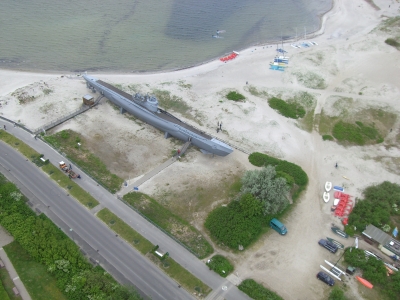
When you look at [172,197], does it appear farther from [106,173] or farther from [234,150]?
[234,150]

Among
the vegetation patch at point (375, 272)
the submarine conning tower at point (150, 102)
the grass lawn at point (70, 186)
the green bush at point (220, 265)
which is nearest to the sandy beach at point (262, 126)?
the green bush at point (220, 265)

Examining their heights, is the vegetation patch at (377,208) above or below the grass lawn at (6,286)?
above

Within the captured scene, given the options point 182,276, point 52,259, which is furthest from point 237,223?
point 52,259

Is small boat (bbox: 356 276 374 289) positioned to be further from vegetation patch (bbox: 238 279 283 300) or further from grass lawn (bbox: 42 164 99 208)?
grass lawn (bbox: 42 164 99 208)

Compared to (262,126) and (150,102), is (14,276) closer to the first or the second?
(150,102)

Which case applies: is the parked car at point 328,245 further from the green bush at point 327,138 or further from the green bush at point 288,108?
the green bush at point 288,108

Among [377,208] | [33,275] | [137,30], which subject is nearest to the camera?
[33,275]

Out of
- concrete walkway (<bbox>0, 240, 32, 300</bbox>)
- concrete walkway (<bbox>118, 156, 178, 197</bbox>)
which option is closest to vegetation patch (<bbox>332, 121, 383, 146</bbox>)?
concrete walkway (<bbox>118, 156, 178, 197</bbox>)
